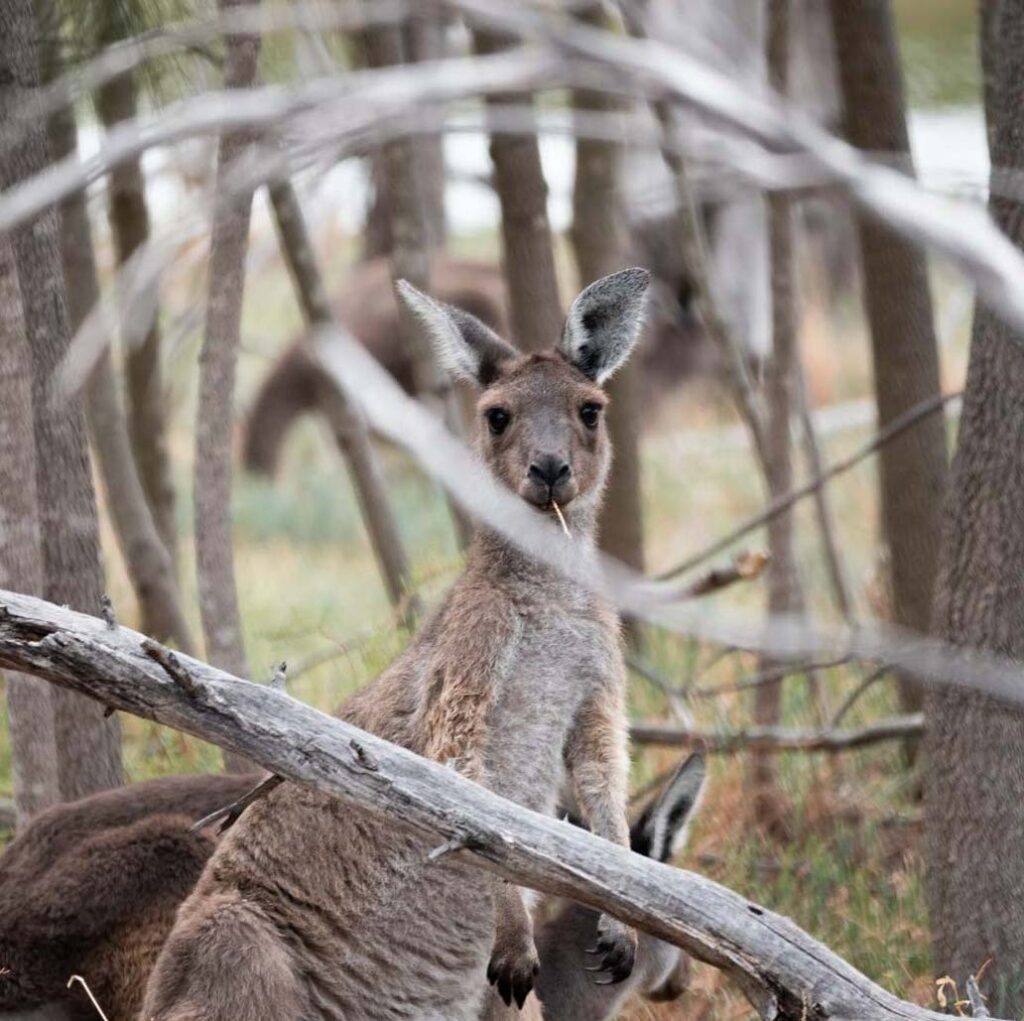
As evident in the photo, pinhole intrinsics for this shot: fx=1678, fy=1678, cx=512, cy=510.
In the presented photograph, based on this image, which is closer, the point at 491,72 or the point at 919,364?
the point at 491,72

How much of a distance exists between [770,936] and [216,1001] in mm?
1223

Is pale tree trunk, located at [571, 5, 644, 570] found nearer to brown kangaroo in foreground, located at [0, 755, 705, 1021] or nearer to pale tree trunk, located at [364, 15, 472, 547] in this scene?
pale tree trunk, located at [364, 15, 472, 547]

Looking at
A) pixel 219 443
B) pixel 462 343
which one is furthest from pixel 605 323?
pixel 219 443

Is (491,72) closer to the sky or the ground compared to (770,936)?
closer to the sky

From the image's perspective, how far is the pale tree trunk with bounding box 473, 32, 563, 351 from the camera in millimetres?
6250

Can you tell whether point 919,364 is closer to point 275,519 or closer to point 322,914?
point 322,914

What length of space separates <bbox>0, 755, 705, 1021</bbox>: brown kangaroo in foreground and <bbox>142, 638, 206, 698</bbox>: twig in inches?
48.1

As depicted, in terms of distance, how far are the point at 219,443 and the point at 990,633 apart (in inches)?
95.5

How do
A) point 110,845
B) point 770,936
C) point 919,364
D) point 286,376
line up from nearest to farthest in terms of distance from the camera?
1. point 770,936
2. point 110,845
3. point 919,364
4. point 286,376

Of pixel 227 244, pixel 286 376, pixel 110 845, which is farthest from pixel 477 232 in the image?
pixel 110 845

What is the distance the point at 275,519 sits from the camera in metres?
10.3

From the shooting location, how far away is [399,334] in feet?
39.9

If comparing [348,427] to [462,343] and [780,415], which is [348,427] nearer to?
[780,415]

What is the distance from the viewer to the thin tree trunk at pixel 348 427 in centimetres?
627
